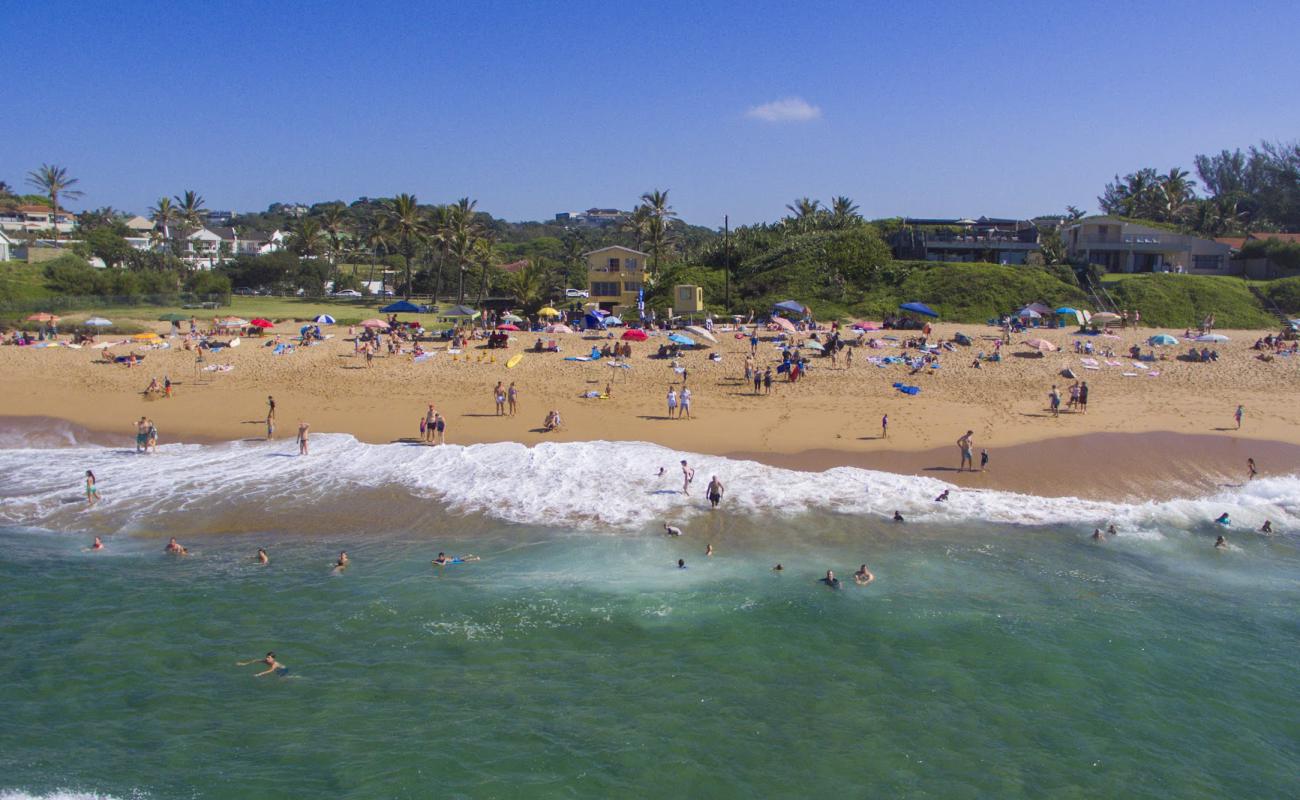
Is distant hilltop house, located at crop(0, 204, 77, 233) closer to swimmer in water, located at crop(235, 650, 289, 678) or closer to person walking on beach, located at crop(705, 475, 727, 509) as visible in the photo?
person walking on beach, located at crop(705, 475, 727, 509)

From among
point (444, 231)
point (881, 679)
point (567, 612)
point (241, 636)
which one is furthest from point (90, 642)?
point (444, 231)

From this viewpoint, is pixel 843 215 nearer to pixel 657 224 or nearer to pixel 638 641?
pixel 657 224

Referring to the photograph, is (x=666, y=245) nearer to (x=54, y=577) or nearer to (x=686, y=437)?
(x=686, y=437)

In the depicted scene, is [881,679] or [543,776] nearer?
[543,776]

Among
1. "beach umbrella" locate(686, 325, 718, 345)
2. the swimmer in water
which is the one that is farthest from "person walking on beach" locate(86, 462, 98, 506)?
"beach umbrella" locate(686, 325, 718, 345)

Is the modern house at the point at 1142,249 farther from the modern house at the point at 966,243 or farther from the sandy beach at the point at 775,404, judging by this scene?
the sandy beach at the point at 775,404

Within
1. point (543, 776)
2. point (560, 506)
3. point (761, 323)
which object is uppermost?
point (761, 323)
